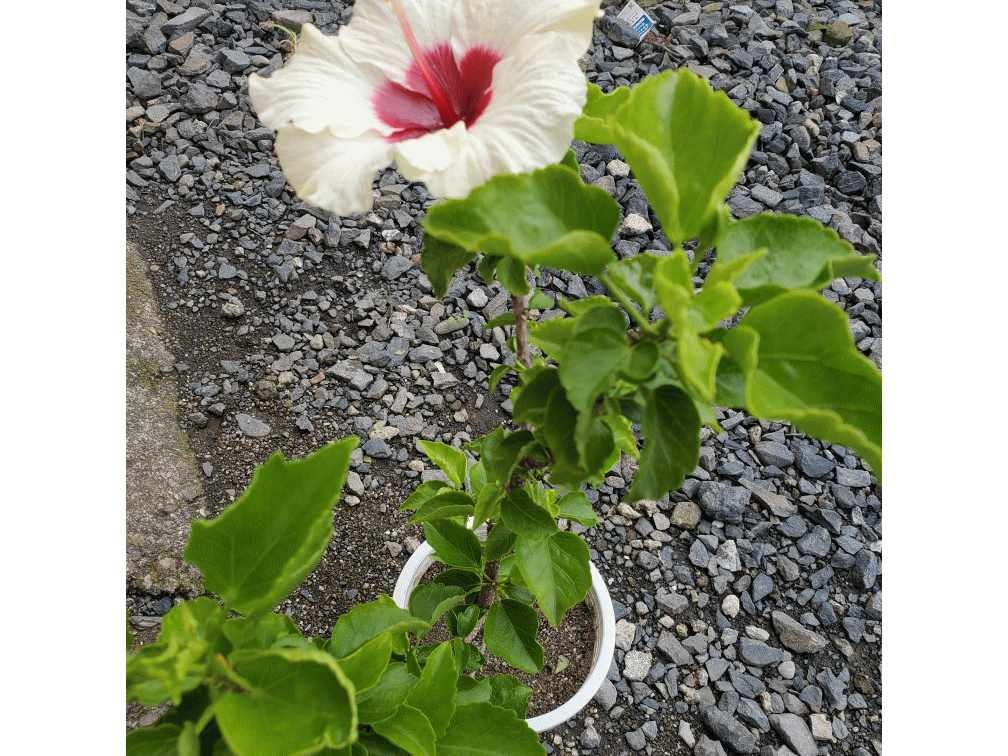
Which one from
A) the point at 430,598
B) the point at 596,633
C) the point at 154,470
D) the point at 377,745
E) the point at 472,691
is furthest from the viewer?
the point at 154,470

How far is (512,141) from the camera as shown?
2.26 feet

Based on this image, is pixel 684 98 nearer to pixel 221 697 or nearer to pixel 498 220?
pixel 498 220

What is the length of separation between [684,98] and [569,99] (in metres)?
0.11

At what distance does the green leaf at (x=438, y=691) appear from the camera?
938 mm

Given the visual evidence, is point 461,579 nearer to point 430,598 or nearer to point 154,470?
point 430,598

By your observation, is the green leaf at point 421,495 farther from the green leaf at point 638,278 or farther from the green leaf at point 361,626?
the green leaf at point 638,278

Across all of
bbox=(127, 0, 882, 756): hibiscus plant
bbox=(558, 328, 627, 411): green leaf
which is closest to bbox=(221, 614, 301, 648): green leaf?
bbox=(127, 0, 882, 756): hibiscus plant

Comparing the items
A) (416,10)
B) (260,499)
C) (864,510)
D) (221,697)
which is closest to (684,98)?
(416,10)

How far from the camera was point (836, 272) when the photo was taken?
0.73 meters

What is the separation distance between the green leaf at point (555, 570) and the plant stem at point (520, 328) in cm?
25

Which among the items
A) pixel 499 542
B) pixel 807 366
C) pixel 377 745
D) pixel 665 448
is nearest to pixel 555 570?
pixel 499 542

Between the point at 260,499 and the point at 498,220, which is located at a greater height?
the point at 498,220

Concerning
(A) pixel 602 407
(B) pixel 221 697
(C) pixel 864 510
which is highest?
(A) pixel 602 407

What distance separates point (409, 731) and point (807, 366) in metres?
0.56
